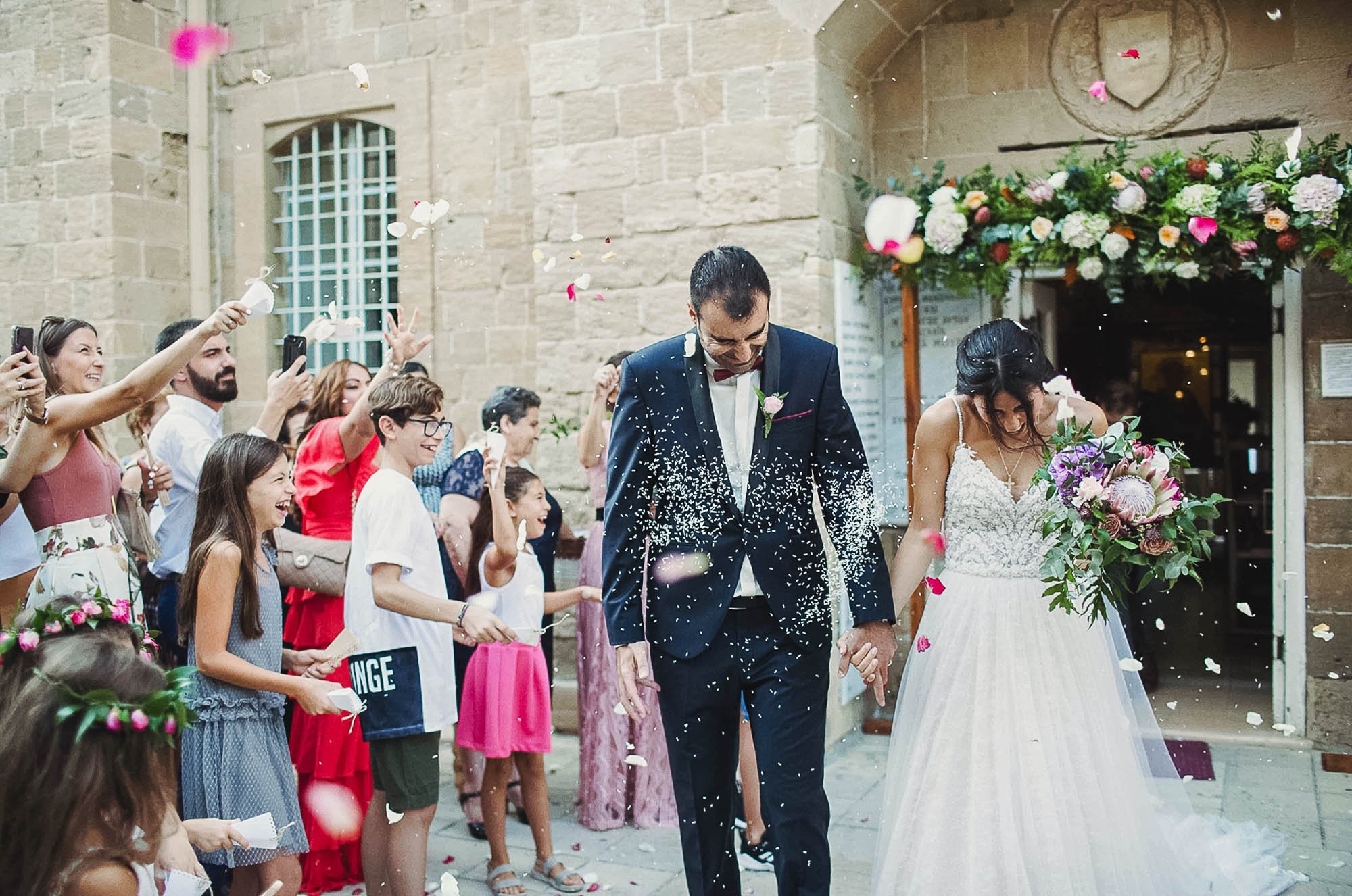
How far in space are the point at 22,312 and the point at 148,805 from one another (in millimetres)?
7078

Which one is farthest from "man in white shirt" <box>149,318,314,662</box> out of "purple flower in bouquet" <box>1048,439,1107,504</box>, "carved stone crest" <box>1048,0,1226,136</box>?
"carved stone crest" <box>1048,0,1226,136</box>

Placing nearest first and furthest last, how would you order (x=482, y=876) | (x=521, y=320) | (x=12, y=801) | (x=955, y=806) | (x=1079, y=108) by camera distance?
(x=12, y=801), (x=955, y=806), (x=482, y=876), (x=1079, y=108), (x=521, y=320)

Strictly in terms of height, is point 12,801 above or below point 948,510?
below

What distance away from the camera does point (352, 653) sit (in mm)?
3750

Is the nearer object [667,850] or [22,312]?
[667,850]

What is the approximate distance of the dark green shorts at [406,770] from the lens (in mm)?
3729

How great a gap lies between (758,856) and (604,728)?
3.27 ft

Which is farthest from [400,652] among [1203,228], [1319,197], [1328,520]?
[1328,520]

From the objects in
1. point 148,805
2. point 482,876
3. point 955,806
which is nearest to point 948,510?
point 955,806

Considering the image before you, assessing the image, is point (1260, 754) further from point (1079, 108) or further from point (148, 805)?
point (148, 805)

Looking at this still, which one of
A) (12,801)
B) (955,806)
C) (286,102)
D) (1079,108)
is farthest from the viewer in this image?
(286,102)

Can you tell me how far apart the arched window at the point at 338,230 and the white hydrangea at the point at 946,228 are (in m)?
3.50

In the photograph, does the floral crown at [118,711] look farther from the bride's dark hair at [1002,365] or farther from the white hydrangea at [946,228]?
the white hydrangea at [946,228]

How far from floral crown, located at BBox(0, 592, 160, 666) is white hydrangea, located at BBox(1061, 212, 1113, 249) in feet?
14.7
